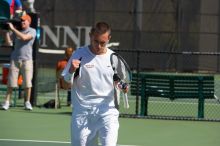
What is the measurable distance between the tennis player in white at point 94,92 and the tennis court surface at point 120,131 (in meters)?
3.55

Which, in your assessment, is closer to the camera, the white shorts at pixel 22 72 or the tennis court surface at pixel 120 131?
the tennis court surface at pixel 120 131

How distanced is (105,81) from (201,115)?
7.13 metres

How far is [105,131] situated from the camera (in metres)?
7.39

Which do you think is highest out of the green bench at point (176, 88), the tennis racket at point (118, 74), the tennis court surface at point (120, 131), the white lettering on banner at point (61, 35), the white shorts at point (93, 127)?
the white lettering on banner at point (61, 35)

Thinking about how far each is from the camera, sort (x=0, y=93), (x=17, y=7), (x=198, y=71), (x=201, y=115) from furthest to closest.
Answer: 1. (x=198, y=71)
2. (x=0, y=93)
3. (x=17, y=7)
4. (x=201, y=115)

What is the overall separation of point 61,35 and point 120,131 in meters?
14.1

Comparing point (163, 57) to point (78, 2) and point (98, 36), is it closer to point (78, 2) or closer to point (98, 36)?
point (78, 2)

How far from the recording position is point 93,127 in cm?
741

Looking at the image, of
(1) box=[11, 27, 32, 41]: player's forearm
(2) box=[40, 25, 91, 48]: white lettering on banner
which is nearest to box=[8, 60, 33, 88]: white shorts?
(1) box=[11, 27, 32, 41]: player's forearm

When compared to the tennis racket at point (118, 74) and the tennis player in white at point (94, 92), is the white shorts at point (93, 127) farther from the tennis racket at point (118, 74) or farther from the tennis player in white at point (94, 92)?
the tennis racket at point (118, 74)

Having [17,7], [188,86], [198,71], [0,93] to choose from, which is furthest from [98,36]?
[198,71]

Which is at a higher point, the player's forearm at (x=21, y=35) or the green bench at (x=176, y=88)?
the player's forearm at (x=21, y=35)

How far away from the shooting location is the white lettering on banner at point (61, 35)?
26.0 metres

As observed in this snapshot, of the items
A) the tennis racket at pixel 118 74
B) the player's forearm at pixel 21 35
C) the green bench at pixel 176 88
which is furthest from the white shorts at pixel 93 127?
the player's forearm at pixel 21 35
